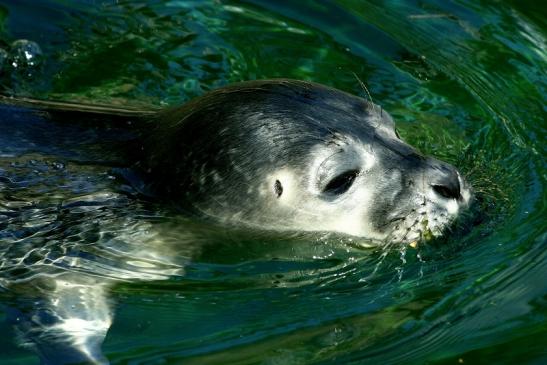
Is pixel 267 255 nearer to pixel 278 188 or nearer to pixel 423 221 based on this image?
pixel 278 188

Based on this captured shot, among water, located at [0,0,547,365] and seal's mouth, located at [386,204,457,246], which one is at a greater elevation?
seal's mouth, located at [386,204,457,246]

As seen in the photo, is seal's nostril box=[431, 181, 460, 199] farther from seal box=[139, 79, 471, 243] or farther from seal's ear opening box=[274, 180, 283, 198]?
seal's ear opening box=[274, 180, 283, 198]

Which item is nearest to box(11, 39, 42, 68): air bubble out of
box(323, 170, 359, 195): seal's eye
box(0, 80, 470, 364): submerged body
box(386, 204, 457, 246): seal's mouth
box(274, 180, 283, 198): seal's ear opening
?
box(0, 80, 470, 364): submerged body

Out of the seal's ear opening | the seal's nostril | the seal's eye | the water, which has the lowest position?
the water

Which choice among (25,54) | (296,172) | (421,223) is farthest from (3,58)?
(421,223)

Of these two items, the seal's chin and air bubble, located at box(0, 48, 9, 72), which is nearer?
the seal's chin

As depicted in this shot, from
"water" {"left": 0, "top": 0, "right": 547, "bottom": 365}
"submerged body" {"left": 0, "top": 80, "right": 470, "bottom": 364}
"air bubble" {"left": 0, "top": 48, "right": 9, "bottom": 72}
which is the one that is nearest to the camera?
"water" {"left": 0, "top": 0, "right": 547, "bottom": 365}

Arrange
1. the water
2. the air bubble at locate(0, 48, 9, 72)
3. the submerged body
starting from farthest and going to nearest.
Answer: the air bubble at locate(0, 48, 9, 72) < the submerged body < the water

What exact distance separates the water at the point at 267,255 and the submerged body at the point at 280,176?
0.23 ft

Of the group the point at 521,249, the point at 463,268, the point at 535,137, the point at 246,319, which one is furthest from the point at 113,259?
the point at 535,137

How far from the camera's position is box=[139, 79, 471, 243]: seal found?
4219 mm

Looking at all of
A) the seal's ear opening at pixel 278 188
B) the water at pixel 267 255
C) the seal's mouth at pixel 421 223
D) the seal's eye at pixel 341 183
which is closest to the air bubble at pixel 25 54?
the water at pixel 267 255

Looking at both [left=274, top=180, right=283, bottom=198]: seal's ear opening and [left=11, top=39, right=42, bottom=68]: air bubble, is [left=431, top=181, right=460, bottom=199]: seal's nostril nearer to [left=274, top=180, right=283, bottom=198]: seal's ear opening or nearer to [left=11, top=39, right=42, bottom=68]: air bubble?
[left=274, top=180, right=283, bottom=198]: seal's ear opening

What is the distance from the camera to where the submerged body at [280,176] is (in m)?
4.21
